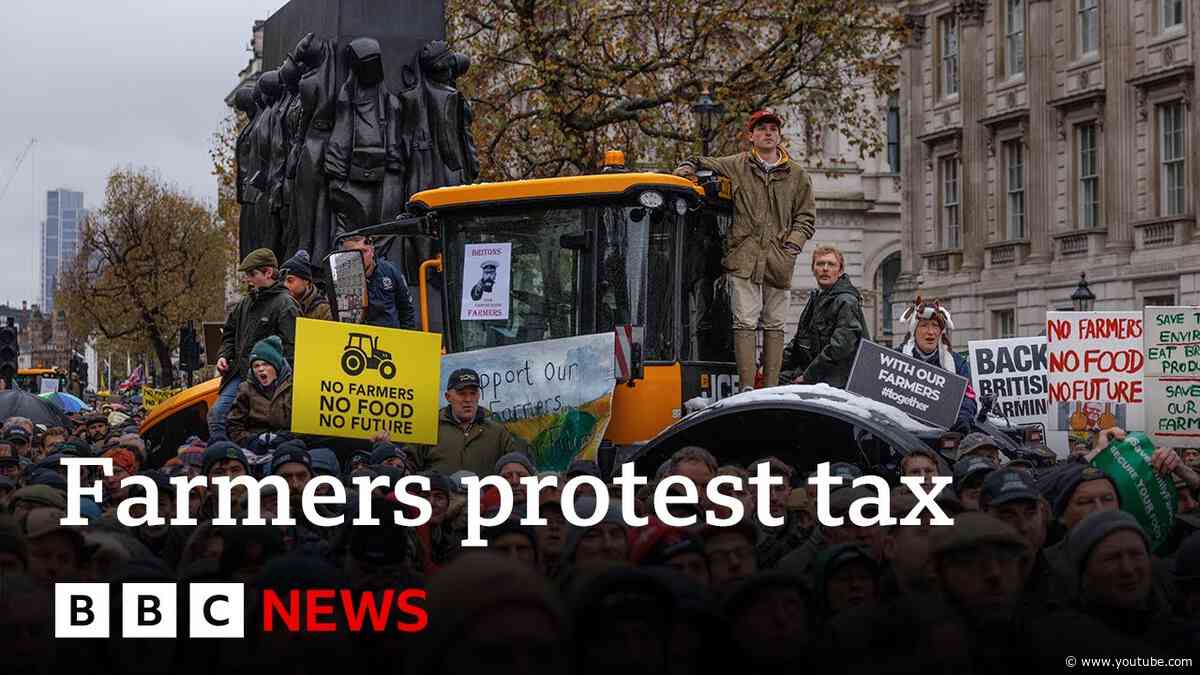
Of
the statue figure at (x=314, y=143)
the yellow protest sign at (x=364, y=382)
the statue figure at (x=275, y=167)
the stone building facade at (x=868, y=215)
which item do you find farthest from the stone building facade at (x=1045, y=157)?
the yellow protest sign at (x=364, y=382)

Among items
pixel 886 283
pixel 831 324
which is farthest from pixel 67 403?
pixel 886 283

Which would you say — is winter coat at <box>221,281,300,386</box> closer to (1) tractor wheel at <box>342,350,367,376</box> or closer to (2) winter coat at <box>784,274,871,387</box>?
(1) tractor wheel at <box>342,350,367,376</box>

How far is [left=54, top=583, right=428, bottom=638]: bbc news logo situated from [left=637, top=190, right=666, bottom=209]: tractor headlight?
30.5ft

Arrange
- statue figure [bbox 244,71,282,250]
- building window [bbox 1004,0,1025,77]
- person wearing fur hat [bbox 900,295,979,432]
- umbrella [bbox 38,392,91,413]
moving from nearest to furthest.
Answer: person wearing fur hat [bbox 900,295,979,432], statue figure [bbox 244,71,282,250], umbrella [bbox 38,392,91,413], building window [bbox 1004,0,1025,77]

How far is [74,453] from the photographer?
1284cm

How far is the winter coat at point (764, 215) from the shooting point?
14.3 metres

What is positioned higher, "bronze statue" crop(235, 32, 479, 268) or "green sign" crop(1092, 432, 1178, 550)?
"bronze statue" crop(235, 32, 479, 268)

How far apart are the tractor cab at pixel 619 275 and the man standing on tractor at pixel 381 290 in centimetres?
44

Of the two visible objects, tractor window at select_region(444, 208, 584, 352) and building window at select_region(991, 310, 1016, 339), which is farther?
building window at select_region(991, 310, 1016, 339)

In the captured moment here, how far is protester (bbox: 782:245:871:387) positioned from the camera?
13.4 metres

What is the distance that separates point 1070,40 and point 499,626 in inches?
1599

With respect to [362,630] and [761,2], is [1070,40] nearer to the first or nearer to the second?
[761,2]

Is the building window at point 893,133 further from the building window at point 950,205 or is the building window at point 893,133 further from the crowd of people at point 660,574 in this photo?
the crowd of people at point 660,574

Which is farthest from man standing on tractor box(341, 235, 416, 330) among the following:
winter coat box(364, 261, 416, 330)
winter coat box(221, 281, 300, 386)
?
winter coat box(221, 281, 300, 386)
